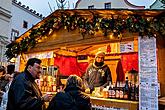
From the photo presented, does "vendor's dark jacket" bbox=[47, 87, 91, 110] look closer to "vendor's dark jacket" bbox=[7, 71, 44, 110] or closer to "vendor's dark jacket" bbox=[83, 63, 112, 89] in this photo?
"vendor's dark jacket" bbox=[7, 71, 44, 110]

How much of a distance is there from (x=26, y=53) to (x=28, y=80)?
4.07m

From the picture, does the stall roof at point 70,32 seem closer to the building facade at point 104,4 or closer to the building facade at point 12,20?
the building facade at point 12,20

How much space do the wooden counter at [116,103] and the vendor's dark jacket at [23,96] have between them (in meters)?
1.80

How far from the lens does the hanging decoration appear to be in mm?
4117

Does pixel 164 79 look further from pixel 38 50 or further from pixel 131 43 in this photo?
pixel 38 50

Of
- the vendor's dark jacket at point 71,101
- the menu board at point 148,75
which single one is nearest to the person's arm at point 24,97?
the vendor's dark jacket at point 71,101

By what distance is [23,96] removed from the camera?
289 centimetres

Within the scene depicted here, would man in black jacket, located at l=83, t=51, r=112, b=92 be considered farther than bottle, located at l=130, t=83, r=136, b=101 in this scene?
Yes

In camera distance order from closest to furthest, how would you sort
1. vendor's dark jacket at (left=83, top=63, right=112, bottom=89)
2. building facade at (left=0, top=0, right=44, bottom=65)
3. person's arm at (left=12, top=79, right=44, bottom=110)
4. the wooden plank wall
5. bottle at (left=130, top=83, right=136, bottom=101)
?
person's arm at (left=12, top=79, right=44, bottom=110) → bottle at (left=130, top=83, right=136, bottom=101) → the wooden plank wall → vendor's dark jacket at (left=83, top=63, right=112, bottom=89) → building facade at (left=0, top=0, right=44, bottom=65)

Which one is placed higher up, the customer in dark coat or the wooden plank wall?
the wooden plank wall

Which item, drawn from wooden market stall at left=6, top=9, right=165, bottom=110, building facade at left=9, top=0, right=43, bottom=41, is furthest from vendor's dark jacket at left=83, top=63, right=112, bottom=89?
building facade at left=9, top=0, right=43, bottom=41

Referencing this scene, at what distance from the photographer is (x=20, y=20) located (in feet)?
78.5

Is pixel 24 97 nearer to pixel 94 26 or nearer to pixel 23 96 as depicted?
pixel 23 96

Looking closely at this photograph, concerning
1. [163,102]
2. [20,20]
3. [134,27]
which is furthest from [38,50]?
[20,20]
